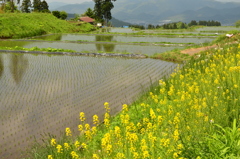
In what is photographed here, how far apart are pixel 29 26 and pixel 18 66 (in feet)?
97.0

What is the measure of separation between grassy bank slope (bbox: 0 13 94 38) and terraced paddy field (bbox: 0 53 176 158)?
21.9 meters

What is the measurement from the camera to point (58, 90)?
43.4 feet

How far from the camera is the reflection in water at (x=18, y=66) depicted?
16.7m

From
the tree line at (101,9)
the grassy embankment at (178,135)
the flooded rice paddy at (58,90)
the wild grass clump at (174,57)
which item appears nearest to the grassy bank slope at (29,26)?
the flooded rice paddy at (58,90)

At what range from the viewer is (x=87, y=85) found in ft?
46.4

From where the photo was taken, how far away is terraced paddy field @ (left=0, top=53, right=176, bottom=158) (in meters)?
8.83

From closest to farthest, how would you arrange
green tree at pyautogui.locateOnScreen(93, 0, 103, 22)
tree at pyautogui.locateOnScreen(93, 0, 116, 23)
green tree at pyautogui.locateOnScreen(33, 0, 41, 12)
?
green tree at pyautogui.locateOnScreen(33, 0, 41, 12) → tree at pyautogui.locateOnScreen(93, 0, 116, 23) → green tree at pyautogui.locateOnScreen(93, 0, 103, 22)

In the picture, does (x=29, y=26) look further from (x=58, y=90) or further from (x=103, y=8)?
(x=103, y=8)

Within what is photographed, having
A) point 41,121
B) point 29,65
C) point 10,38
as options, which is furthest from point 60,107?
point 10,38

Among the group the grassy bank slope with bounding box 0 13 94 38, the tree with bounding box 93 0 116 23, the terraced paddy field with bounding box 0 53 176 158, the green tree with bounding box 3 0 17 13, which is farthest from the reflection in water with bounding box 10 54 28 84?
the tree with bounding box 93 0 116 23

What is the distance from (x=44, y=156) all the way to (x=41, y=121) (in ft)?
11.3

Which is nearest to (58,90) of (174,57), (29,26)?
(174,57)

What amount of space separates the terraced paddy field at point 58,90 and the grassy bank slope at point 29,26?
21888mm

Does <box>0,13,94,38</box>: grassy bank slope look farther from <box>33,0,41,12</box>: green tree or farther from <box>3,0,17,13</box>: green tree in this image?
<box>33,0,41,12</box>: green tree
